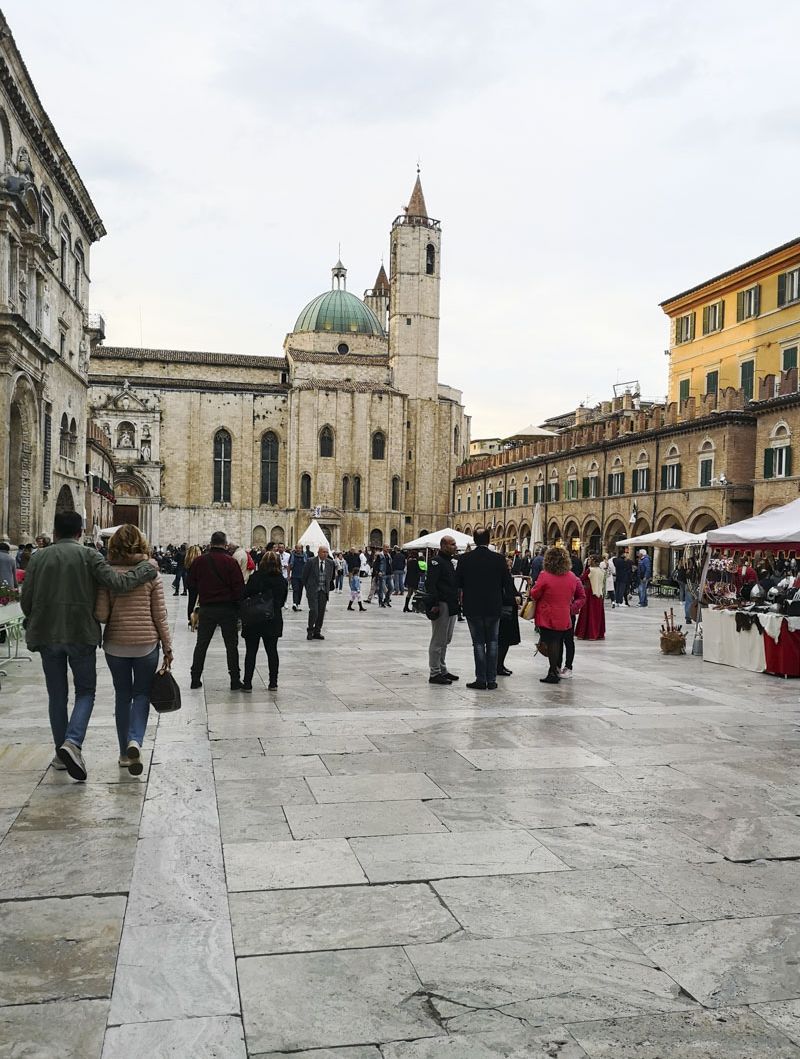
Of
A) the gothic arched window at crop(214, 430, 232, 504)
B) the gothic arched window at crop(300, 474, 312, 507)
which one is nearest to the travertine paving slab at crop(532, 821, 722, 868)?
the gothic arched window at crop(300, 474, 312, 507)

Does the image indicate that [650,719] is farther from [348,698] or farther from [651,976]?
[651,976]

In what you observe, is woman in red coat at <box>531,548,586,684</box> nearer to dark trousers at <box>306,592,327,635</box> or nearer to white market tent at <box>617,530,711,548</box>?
dark trousers at <box>306,592,327,635</box>

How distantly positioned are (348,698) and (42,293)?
2343cm

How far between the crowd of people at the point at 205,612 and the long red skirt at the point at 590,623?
0.02 metres

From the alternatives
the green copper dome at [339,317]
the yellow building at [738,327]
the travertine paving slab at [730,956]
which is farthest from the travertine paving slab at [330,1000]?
the green copper dome at [339,317]

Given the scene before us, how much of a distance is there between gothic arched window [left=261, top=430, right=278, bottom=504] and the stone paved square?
63.9 metres

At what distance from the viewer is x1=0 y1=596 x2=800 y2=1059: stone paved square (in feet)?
10.1

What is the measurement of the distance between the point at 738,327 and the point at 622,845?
37634mm

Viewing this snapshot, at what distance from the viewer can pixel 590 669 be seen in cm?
1214

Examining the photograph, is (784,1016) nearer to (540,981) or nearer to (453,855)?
(540,981)

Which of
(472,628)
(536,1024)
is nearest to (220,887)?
(536,1024)

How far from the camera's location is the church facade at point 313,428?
69875 millimetres

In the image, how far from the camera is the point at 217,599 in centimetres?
988

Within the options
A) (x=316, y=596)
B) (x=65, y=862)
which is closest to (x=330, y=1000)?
(x=65, y=862)
